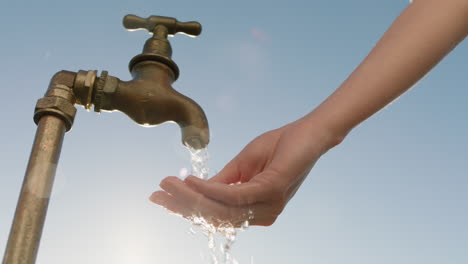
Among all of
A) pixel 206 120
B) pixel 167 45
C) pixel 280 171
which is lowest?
pixel 280 171

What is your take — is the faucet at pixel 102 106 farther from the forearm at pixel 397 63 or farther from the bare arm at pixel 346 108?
the forearm at pixel 397 63

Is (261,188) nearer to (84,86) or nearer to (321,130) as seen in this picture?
(321,130)

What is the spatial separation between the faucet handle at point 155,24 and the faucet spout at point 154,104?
0.16 m

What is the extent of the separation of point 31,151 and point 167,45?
1.35 feet

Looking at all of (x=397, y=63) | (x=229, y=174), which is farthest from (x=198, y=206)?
(x=397, y=63)

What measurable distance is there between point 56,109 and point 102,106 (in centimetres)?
14

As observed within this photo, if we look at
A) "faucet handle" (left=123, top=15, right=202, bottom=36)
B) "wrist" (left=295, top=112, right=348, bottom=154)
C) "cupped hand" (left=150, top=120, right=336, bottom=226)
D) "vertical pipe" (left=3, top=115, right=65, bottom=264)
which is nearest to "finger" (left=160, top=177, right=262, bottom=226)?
"cupped hand" (left=150, top=120, right=336, bottom=226)

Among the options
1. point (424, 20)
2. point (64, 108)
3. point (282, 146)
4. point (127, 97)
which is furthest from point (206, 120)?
point (424, 20)

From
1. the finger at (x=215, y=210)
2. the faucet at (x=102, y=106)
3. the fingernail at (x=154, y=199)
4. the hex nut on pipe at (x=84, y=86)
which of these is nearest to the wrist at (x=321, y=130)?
the finger at (x=215, y=210)

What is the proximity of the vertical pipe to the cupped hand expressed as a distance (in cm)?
23

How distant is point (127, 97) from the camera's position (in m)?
1.00

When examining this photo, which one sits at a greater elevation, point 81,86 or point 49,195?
point 81,86

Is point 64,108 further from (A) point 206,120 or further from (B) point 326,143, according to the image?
(B) point 326,143

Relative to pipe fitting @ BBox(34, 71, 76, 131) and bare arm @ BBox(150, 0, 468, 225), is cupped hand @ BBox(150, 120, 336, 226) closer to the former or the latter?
bare arm @ BBox(150, 0, 468, 225)
